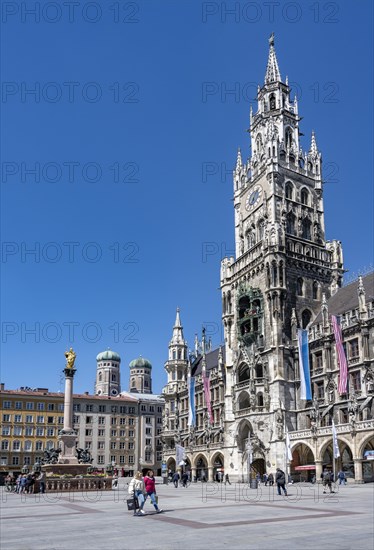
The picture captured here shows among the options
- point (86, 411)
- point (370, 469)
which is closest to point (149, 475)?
point (370, 469)

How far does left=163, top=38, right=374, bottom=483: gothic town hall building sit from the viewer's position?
2144 inches

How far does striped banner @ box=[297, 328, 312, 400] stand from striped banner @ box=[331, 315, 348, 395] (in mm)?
4938

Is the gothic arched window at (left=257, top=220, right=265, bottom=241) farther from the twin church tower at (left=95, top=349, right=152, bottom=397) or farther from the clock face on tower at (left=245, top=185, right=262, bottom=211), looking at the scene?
the twin church tower at (left=95, top=349, right=152, bottom=397)

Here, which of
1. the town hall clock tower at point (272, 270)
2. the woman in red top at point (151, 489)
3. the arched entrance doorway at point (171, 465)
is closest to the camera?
the woman in red top at point (151, 489)

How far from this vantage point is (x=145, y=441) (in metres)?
119

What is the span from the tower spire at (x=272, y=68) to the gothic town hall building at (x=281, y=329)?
0.70 feet

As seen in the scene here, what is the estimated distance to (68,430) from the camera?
49.4 meters

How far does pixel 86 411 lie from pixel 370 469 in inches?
2765

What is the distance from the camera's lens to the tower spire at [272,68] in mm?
83188

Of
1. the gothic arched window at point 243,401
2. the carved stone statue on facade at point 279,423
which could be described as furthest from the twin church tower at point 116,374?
the carved stone statue on facade at point 279,423

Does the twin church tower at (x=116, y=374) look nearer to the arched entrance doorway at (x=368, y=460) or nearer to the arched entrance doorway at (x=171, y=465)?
the arched entrance doorway at (x=171, y=465)

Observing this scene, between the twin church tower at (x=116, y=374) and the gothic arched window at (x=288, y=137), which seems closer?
the gothic arched window at (x=288, y=137)

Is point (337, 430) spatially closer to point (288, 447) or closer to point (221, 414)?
point (288, 447)

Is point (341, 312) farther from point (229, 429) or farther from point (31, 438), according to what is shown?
point (31, 438)
